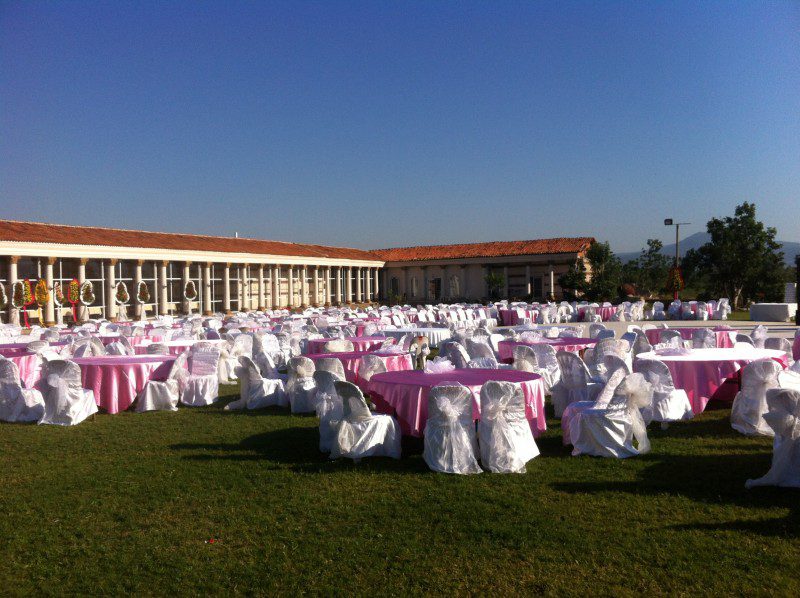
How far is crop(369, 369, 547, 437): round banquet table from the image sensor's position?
679 cm

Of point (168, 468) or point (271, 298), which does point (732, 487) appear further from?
point (271, 298)

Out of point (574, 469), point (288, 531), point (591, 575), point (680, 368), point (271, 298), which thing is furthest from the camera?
point (271, 298)

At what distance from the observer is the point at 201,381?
10.0 meters

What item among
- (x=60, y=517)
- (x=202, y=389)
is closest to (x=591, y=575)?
(x=60, y=517)

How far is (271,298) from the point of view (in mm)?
39719

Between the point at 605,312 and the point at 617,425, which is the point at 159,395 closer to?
the point at 617,425

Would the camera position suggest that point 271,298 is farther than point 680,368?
Yes

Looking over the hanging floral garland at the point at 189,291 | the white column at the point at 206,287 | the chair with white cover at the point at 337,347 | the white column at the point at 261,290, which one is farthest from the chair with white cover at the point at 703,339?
the white column at the point at 261,290

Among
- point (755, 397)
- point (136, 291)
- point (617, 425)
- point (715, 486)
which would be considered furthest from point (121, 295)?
point (715, 486)

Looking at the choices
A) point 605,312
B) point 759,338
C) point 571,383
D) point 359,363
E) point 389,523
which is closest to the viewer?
point 389,523

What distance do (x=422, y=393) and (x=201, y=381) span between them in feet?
14.4

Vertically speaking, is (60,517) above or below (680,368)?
below

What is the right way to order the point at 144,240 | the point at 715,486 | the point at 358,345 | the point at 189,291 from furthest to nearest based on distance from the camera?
the point at 189,291
the point at 144,240
the point at 358,345
the point at 715,486

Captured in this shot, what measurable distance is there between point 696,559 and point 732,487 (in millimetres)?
1571
